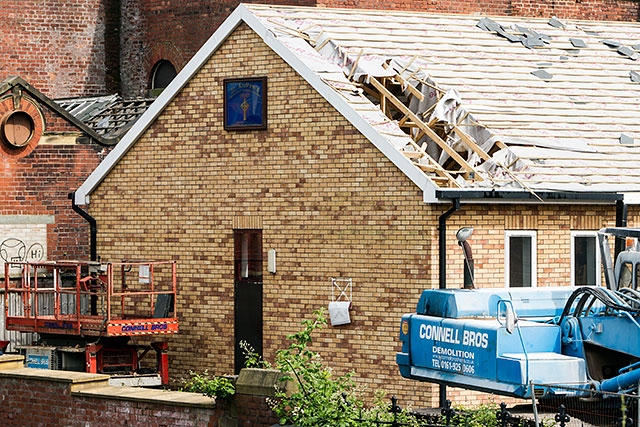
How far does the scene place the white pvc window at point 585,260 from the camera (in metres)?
21.5

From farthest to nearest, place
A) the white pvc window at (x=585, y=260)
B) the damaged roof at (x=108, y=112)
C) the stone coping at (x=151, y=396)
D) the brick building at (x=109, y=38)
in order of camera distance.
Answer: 1. the brick building at (x=109, y=38)
2. the damaged roof at (x=108, y=112)
3. the white pvc window at (x=585, y=260)
4. the stone coping at (x=151, y=396)

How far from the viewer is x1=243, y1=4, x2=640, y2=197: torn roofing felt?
21281 millimetres

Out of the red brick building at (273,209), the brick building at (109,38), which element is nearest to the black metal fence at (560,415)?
the red brick building at (273,209)

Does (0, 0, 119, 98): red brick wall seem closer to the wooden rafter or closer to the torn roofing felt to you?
the torn roofing felt

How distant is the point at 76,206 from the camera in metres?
24.7

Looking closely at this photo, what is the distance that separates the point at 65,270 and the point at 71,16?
873 centimetres

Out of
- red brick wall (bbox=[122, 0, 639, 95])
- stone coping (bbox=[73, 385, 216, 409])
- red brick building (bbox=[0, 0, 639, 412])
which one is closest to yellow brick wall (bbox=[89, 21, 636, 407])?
red brick building (bbox=[0, 0, 639, 412])

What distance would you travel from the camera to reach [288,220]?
22.1 m

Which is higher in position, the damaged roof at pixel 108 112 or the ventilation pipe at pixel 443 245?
the damaged roof at pixel 108 112

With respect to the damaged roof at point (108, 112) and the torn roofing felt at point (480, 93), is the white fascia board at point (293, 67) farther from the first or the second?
the damaged roof at point (108, 112)

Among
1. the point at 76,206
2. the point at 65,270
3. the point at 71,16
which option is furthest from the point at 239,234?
the point at 71,16

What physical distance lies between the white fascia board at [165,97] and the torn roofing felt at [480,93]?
641 mm

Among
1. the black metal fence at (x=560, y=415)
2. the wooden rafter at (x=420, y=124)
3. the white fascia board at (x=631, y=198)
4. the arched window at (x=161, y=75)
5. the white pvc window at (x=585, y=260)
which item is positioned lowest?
the black metal fence at (x=560, y=415)

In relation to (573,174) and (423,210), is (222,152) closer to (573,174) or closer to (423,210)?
(423,210)
